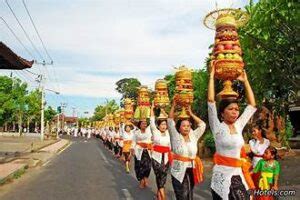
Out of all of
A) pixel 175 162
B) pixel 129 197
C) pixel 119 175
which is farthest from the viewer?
pixel 119 175

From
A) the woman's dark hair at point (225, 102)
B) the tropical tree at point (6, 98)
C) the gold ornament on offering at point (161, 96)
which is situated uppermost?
the tropical tree at point (6, 98)

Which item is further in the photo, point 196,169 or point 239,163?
point 196,169

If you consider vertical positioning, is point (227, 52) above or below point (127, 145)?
above

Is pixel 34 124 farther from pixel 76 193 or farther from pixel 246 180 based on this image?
pixel 246 180

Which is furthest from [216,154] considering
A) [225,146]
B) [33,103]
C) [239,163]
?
[33,103]

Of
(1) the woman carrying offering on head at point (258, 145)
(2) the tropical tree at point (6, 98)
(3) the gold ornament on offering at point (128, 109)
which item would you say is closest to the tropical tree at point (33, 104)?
(2) the tropical tree at point (6, 98)

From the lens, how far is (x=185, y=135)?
8.37 metres

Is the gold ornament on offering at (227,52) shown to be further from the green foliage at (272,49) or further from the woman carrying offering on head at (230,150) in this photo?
the green foliage at (272,49)

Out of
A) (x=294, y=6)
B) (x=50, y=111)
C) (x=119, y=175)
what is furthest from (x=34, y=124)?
(x=294, y=6)

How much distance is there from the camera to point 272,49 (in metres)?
12.7

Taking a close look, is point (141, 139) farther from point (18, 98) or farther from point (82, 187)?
point (18, 98)

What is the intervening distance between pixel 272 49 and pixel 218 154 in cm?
722

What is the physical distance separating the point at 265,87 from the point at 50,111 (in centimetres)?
9143

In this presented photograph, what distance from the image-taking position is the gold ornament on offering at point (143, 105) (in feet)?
48.5
